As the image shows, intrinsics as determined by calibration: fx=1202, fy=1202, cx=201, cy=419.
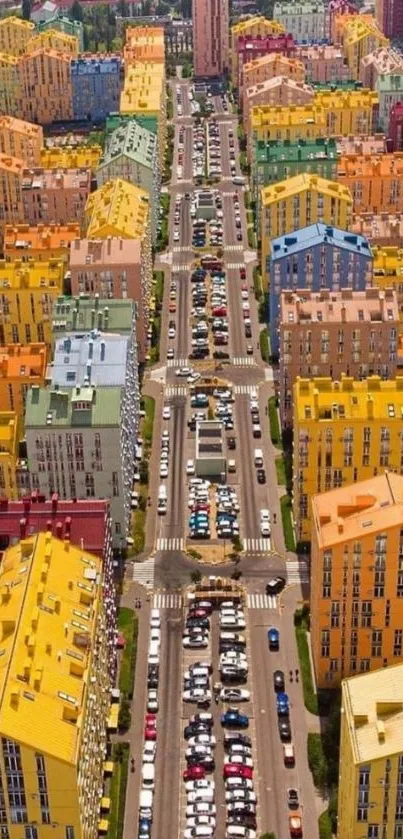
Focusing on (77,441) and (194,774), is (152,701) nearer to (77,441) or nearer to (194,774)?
(194,774)

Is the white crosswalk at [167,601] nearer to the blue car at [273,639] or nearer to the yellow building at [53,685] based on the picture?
the blue car at [273,639]

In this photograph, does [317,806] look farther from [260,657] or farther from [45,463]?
[45,463]

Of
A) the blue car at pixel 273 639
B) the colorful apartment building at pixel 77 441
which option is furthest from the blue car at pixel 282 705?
the colorful apartment building at pixel 77 441

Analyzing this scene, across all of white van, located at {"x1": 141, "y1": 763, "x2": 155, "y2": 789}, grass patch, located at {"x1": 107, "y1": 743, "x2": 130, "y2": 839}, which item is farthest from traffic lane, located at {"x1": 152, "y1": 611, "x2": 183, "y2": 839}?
grass patch, located at {"x1": 107, "y1": 743, "x2": 130, "y2": 839}

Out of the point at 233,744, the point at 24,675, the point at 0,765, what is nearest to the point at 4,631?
the point at 24,675

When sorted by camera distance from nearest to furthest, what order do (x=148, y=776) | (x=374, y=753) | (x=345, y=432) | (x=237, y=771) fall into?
(x=374, y=753)
(x=237, y=771)
(x=148, y=776)
(x=345, y=432)

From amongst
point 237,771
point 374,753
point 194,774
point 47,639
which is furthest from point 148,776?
point 374,753
